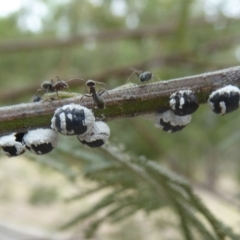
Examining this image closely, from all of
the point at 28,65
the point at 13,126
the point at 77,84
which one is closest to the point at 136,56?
the point at 28,65

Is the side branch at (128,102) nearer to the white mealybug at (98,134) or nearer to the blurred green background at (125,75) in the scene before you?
the white mealybug at (98,134)

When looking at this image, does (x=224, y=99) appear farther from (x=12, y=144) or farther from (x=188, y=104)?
(x=12, y=144)

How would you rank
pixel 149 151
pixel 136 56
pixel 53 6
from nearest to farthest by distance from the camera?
pixel 149 151 → pixel 136 56 → pixel 53 6

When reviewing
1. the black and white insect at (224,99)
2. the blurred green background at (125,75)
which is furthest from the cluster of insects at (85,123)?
the blurred green background at (125,75)

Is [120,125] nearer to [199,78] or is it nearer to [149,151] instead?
[149,151]

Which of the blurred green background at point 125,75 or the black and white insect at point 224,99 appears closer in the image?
the black and white insect at point 224,99

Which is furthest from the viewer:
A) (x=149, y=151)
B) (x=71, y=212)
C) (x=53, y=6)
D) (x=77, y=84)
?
(x=53, y=6)

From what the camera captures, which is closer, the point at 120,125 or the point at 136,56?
the point at 120,125
